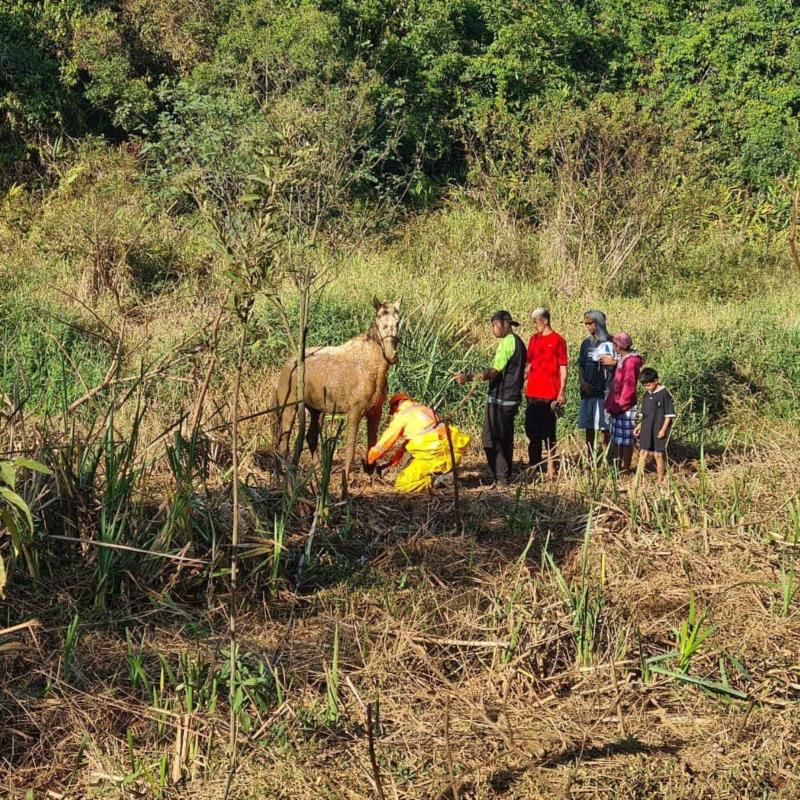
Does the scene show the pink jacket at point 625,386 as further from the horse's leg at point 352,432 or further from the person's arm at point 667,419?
the horse's leg at point 352,432

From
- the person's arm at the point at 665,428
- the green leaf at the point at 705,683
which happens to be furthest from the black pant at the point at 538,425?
the green leaf at the point at 705,683

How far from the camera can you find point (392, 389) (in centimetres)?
996

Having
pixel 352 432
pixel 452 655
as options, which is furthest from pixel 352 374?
pixel 452 655

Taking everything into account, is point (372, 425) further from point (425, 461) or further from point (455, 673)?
point (455, 673)

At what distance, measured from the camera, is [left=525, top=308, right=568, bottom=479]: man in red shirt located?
8086 millimetres

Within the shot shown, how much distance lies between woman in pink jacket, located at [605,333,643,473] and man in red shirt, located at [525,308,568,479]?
416 mm

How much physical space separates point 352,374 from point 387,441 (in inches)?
20.0

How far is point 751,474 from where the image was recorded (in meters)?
7.55

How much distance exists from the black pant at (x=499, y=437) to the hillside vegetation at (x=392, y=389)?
45 cm

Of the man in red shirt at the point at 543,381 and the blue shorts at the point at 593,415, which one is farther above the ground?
the man in red shirt at the point at 543,381

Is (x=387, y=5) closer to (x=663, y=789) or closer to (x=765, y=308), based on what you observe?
(x=765, y=308)

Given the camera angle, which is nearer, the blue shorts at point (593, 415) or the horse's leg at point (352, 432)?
the horse's leg at point (352, 432)

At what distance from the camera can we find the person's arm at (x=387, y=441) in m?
7.35

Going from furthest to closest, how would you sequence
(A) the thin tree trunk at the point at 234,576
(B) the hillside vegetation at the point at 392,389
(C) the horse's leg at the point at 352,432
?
(C) the horse's leg at the point at 352,432
(B) the hillside vegetation at the point at 392,389
(A) the thin tree trunk at the point at 234,576
